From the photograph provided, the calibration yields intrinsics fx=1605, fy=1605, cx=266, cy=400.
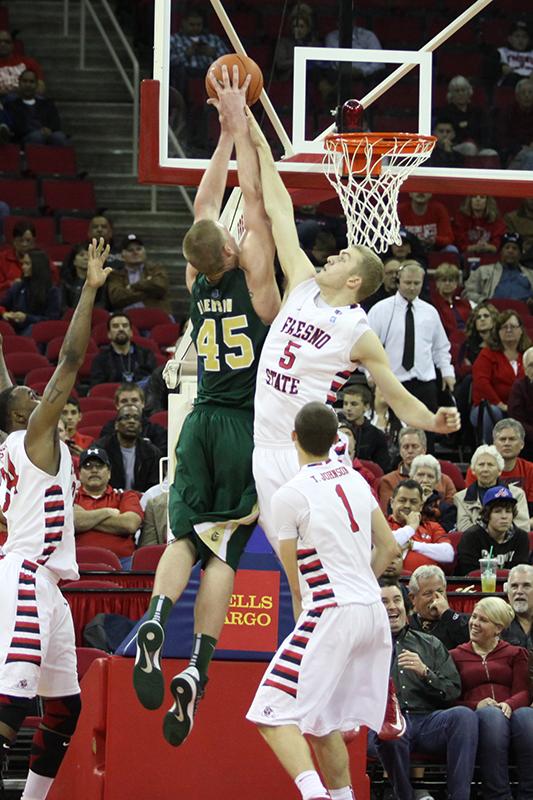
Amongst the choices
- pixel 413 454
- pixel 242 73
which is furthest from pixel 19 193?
pixel 242 73

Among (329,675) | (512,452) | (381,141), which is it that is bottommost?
(329,675)

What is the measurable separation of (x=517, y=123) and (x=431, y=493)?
22.1 ft

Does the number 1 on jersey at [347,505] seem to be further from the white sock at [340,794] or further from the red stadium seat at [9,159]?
the red stadium seat at [9,159]

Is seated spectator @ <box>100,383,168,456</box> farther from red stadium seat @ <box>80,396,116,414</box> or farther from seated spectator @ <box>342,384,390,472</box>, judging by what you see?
seated spectator @ <box>342,384,390,472</box>

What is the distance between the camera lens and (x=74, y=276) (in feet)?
53.1

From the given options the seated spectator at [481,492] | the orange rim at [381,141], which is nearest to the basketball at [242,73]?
the orange rim at [381,141]

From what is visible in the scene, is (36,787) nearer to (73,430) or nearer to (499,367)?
(73,430)

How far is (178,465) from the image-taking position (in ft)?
25.0

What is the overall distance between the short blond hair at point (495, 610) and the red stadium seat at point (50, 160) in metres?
10.6

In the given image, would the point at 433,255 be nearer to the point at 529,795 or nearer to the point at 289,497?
the point at 529,795

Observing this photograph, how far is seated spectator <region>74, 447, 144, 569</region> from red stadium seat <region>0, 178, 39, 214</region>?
286 inches

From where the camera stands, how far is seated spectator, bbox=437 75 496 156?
17.2 meters

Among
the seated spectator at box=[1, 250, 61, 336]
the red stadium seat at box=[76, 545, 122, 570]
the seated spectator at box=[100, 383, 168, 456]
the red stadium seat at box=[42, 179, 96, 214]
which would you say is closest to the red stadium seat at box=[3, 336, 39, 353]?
the seated spectator at box=[1, 250, 61, 336]

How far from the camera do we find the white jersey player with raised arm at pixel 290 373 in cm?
738
